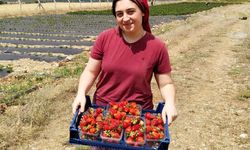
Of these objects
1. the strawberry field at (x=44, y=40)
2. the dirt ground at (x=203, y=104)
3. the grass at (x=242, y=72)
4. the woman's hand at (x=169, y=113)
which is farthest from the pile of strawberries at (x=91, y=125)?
the strawberry field at (x=44, y=40)

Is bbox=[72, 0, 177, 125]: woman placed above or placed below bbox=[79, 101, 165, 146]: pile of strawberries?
above

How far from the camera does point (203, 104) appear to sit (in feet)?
26.4

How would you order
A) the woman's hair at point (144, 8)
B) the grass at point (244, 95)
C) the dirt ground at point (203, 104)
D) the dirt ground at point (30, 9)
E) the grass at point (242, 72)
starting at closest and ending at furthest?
1. the woman's hair at point (144, 8)
2. the dirt ground at point (203, 104)
3. the grass at point (244, 95)
4. the grass at point (242, 72)
5. the dirt ground at point (30, 9)

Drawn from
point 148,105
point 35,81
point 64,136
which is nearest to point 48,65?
point 35,81

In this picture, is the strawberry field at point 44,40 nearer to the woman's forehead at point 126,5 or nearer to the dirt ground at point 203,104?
the dirt ground at point 203,104

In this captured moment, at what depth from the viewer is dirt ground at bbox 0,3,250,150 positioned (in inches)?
244

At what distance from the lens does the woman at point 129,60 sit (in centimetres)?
315

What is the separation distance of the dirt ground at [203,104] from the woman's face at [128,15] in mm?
3219

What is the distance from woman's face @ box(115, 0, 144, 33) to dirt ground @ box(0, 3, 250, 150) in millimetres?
3219

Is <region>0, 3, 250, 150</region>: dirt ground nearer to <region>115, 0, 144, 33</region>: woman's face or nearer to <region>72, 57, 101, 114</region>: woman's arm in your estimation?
<region>72, 57, 101, 114</region>: woman's arm

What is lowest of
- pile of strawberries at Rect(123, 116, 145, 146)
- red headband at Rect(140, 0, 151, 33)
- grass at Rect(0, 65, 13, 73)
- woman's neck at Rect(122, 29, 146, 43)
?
grass at Rect(0, 65, 13, 73)

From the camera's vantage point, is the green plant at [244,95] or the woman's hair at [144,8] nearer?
the woman's hair at [144,8]

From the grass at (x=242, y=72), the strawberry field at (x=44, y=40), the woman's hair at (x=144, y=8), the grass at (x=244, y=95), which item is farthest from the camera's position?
the strawberry field at (x=44, y=40)

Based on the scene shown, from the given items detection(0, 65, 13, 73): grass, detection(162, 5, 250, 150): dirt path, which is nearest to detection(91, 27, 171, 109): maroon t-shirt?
detection(162, 5, 250, 150): dirt path
